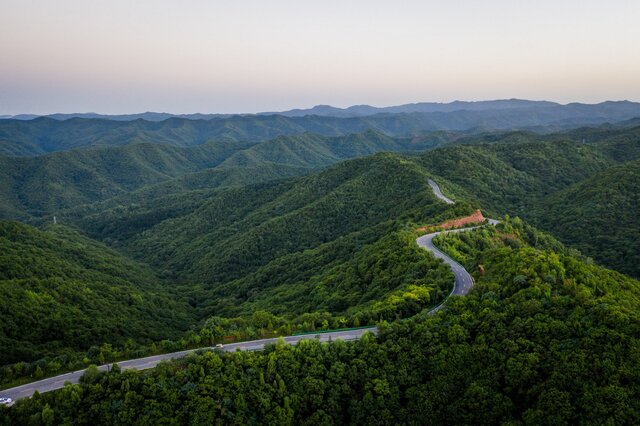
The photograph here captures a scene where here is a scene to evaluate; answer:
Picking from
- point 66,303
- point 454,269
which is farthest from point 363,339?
point 66,303

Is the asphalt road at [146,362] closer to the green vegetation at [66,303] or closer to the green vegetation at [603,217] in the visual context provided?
the green vegetation at [66,303]

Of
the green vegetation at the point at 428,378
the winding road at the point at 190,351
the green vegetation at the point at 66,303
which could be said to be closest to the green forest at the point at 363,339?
the green vegetation at the point at 428,378

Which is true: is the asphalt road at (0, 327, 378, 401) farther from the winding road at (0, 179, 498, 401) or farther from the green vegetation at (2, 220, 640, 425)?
the green vegetation at (2, 220, 640, 425)

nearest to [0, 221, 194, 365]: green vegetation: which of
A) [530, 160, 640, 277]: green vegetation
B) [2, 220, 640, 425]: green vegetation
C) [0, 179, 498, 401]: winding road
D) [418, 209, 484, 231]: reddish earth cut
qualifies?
[0, 179, 498, 401]: winding road

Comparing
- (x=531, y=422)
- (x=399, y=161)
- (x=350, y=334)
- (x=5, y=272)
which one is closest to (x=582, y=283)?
(x=531, y=422)

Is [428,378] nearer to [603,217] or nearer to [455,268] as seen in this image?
[455,268]

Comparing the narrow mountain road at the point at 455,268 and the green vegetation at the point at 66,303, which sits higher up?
the narrow mountain road at the point at 455,268

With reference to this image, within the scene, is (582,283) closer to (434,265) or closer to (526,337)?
(526,337)

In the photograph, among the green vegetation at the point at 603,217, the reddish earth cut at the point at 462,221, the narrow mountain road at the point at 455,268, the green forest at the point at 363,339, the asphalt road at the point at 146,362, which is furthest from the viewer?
the green vegetation at the point at 603,217
